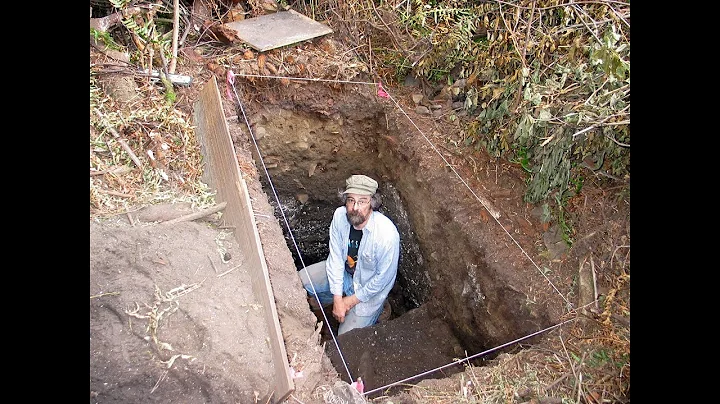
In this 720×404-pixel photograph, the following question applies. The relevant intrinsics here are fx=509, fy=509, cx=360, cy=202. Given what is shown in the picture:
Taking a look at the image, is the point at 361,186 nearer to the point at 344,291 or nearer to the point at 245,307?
the point at 344,291

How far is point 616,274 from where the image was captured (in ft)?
10.5

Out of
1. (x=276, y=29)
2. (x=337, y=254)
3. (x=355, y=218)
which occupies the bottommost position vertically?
(x=337, y=254)

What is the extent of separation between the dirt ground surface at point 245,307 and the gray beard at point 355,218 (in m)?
0.88

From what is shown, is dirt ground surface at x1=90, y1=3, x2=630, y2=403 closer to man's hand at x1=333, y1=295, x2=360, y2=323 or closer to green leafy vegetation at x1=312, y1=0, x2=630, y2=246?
green leafy vegetation at x1=312, y1=0, x2=630, y2=246

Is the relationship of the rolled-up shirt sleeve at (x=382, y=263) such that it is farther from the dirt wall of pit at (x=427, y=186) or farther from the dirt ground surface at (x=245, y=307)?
the dirt ground surface at (x=245, y=307)

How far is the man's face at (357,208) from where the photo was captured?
13.8 feet

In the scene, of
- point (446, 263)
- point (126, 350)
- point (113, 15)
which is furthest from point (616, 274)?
point (113, 15)

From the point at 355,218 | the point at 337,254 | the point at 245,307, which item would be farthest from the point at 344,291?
the point at 245,307

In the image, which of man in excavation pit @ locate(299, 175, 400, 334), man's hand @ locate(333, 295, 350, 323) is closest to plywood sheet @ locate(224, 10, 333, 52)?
man in excavation pit @ locate(299, 175, 400, 334)

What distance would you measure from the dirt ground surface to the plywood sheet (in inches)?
32.0

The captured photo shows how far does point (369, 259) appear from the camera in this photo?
177 inches

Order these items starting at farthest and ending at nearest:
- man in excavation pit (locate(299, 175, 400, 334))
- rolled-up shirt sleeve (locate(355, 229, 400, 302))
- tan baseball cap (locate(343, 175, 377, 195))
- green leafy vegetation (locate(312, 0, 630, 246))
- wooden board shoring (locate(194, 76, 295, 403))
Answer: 1. rolled-up shirt sleeve (locate(355, 229, 400, 302))
2. man in excavation pit (locate(299, 175, 400, 334))
3. tan baseball cap (locate(343, 175, 377, 195))
4. green leafy vegetation (locate(312, 0, 630, 246))
5. wooden board shoring (locate(194, 76, 295, 403))

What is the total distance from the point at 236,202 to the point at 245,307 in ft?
2.30

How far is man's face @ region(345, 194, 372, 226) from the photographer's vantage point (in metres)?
4.21
